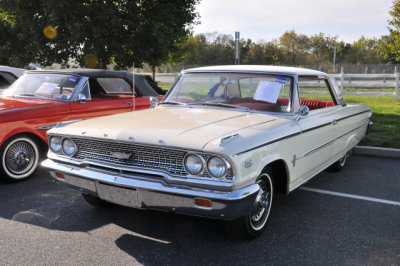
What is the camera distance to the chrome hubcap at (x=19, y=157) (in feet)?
16.8

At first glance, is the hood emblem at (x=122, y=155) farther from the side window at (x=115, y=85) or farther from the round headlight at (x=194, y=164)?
the side window at (x=115, y=85)

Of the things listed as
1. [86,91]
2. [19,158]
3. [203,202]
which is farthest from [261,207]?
[86,91]

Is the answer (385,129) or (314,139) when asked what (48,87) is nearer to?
(314,139)

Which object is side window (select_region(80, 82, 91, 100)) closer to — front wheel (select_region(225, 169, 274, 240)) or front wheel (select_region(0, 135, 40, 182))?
front wheel (select_region(0, 135, 40, 182))

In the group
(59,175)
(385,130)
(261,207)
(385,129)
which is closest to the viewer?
(261,207)

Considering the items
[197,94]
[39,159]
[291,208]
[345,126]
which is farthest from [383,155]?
[39,159]

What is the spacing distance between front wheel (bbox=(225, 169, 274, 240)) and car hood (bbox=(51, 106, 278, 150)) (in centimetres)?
53

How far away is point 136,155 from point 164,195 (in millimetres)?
461

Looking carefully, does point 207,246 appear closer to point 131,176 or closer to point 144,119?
point 131,176

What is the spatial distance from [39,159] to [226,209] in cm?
361

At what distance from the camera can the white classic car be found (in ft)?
9.58

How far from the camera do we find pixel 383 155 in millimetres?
6801

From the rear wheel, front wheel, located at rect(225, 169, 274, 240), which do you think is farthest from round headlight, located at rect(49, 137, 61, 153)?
front wheel, located at rect(225, 169, 274, 240)

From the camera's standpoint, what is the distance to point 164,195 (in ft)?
9.68
